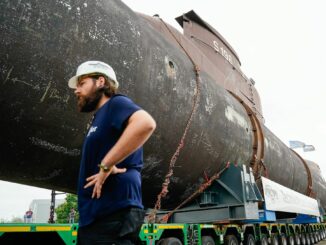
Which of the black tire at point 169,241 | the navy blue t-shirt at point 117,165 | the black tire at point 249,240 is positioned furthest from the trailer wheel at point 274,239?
the navy blue t-shirt at point 117,165

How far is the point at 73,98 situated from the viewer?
3482 millimetres

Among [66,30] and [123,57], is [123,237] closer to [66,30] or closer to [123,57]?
[66,30]

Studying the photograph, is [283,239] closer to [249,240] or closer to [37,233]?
[249,240]

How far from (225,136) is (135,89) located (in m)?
2.69

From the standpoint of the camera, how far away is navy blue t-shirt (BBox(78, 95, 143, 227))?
1844 mm

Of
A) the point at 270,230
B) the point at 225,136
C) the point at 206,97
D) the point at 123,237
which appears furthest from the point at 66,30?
the point at 270,230

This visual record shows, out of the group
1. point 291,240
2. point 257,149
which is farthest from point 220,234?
point 291,240

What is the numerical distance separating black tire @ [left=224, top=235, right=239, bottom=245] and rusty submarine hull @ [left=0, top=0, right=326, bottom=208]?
1.59 metres

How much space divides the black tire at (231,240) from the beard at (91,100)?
573 cm

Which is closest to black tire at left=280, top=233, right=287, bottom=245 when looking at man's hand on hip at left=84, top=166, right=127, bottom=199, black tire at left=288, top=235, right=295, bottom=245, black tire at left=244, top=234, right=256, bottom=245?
black tire at left=288, top=235, right=295, bottom=245

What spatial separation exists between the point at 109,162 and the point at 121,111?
30 cm

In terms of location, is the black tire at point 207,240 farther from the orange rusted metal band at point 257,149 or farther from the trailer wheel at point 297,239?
the trailer wheel at point 297,239

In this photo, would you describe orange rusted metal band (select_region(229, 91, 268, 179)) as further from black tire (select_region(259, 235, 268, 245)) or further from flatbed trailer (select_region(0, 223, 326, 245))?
black tire (select_region(259, 235, 268, 245))

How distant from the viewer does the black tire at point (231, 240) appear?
691 centimetres
